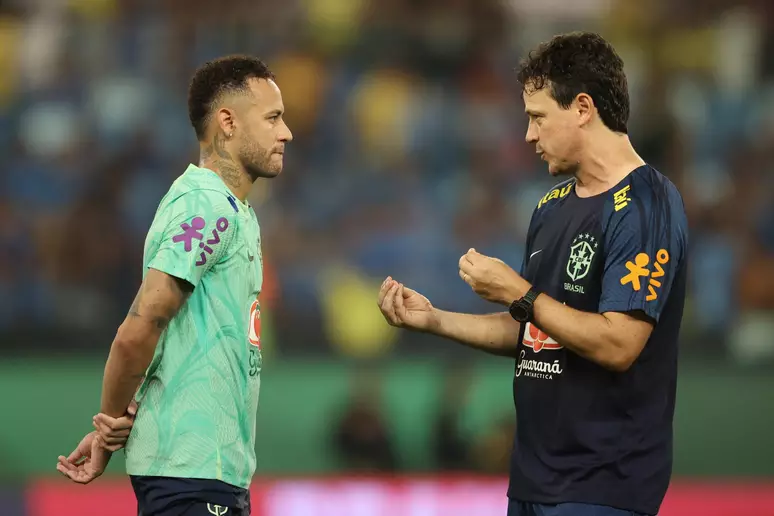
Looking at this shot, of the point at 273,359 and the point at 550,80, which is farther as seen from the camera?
the point at 273,359

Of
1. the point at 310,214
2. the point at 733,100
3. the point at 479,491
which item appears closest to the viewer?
the point at 479,491

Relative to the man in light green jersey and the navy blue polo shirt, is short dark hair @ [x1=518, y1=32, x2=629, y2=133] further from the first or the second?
the man in light green jersey

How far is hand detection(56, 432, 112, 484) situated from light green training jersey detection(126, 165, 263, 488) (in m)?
0.15

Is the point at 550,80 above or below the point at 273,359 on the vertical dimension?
above

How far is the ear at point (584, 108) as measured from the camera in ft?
11.4

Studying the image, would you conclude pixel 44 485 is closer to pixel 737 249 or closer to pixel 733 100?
pixel 737 249

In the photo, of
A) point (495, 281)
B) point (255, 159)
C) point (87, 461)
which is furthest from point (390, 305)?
point (87, 461)

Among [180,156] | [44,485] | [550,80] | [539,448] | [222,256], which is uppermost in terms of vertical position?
[180,156]

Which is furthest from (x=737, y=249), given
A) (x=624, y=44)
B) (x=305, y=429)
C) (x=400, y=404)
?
(x=305, y=429)

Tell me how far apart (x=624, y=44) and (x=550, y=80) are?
6.74 meters

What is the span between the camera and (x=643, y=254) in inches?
130

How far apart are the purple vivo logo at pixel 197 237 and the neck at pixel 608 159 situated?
1167 mm

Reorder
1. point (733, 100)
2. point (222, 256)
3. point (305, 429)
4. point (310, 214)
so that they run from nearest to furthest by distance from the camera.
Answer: point (222, 256), point (305, 429), point (310, 214), point (733, 100)

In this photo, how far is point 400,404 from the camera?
8.08 m
